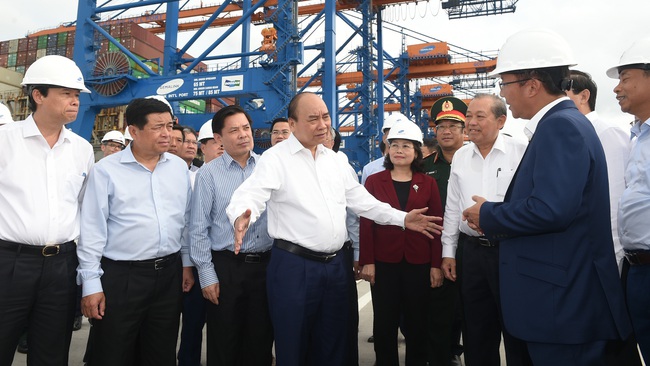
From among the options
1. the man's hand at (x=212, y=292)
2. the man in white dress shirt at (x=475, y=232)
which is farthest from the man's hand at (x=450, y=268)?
the man's hand at (x=212, y=292)

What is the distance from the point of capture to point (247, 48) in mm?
16250

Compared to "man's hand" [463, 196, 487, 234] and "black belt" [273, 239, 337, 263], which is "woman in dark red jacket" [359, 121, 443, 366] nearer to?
"black belt" [273, 239, 337, 263]

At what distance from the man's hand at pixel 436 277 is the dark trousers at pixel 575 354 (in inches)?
48.1

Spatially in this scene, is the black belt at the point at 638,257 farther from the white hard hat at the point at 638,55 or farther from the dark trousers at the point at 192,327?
the dark trousers at the point at 192,327

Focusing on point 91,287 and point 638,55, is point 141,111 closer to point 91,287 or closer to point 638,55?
point 91,287

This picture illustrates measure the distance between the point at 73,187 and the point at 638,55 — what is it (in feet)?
9.99

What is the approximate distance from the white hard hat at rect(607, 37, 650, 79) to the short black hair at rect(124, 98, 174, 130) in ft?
8.31

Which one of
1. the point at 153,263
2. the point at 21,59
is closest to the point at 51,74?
the point at 153,263

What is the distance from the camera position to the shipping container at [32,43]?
1038 inches

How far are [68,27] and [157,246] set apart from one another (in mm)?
31381

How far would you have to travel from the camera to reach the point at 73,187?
2197 mm

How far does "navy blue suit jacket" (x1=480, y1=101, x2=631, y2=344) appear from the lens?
4.74 ft

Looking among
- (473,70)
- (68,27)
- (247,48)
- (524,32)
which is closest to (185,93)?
(247,48)

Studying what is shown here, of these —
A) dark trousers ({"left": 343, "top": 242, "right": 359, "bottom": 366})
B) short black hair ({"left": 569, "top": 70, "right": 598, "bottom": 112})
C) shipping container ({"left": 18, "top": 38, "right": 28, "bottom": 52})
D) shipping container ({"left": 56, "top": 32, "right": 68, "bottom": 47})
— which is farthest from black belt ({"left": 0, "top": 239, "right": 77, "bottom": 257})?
shipping container ({"left": 18, "top": 38, "right": 28, "bottom": 52})
